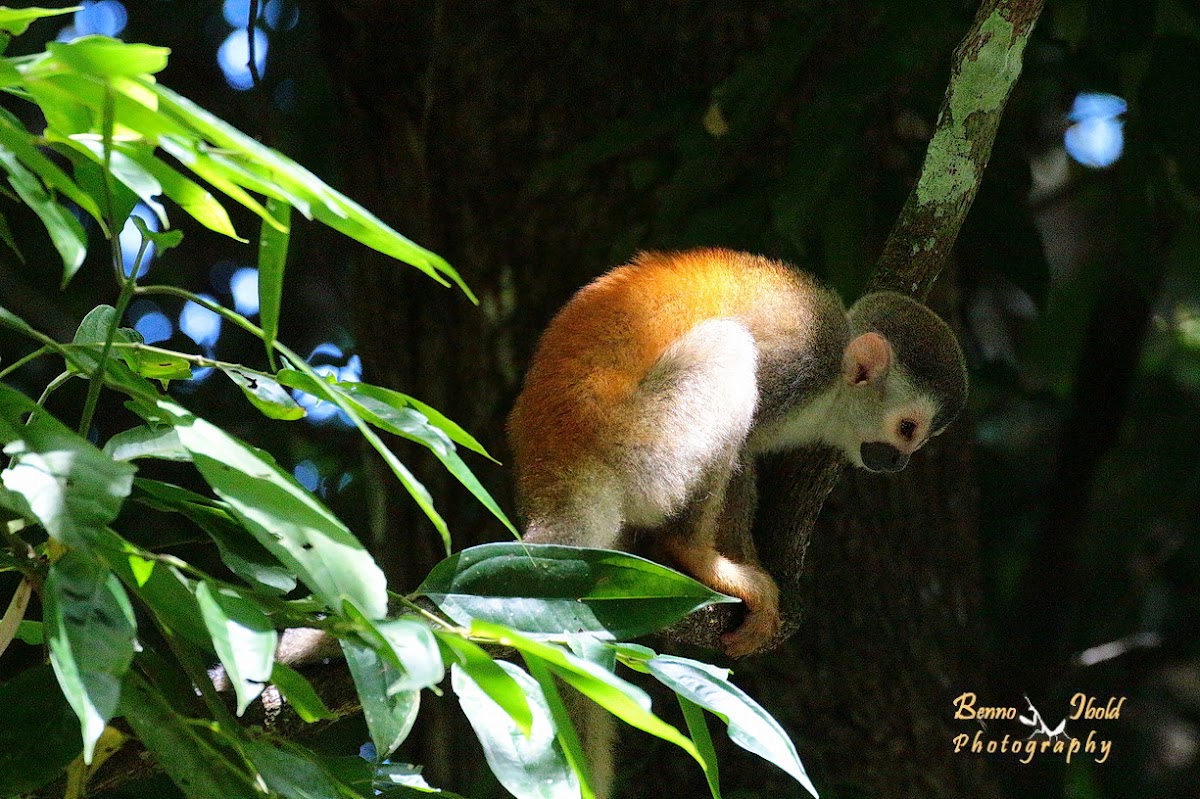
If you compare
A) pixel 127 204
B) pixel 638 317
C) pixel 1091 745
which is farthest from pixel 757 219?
pixel 1091 745

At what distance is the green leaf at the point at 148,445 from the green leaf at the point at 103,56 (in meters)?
0.50

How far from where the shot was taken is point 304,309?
576 centimetres

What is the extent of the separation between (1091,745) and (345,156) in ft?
12.0

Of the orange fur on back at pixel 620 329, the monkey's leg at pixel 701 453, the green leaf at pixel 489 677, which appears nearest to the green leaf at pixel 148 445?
the green leaf at pixel 489 677

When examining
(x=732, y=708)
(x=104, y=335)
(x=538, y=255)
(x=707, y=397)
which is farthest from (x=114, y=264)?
Result: (x=538, y=255)

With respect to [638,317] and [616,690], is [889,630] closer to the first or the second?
[638,317]

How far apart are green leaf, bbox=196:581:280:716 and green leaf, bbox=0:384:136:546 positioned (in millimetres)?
130

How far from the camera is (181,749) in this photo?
4.51 ft

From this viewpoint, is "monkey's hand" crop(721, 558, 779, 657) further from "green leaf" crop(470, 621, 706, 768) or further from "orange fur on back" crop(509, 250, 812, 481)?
"green leaf" crop(470, 621, 706, 768)

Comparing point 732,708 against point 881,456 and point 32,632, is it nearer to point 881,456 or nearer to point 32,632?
point 32,632

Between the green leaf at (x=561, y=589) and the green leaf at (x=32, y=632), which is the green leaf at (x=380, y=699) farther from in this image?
the green leaf at (x=32, y=632)

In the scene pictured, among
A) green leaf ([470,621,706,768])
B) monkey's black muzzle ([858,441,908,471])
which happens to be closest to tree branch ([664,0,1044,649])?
monkey's black muzzle ([858,441,908,471])

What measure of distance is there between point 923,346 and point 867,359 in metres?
0.17

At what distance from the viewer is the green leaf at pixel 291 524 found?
46.9 inches
